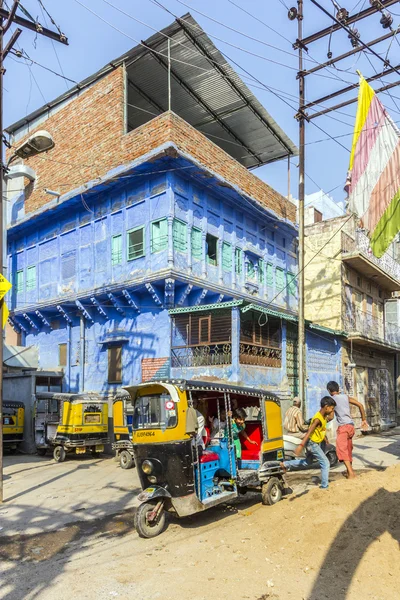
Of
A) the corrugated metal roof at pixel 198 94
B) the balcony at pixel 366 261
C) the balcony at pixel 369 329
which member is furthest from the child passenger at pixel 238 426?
the balcony at pixel 366 261

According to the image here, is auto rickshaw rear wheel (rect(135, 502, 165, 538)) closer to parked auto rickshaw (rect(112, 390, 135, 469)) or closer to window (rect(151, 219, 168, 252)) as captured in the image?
parked auto rickshaw (rect(112, 390, 135, 469))

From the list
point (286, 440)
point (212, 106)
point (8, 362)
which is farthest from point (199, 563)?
point (212, 106)

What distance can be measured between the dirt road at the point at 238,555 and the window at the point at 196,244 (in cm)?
1196

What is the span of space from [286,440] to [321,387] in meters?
9.66

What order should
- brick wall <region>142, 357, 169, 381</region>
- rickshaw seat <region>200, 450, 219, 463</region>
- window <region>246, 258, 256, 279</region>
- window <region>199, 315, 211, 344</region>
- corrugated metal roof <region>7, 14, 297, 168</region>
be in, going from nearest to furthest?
rickshaw seat <region>200, 450, 219, 463</region>, window <region>199, 315, 211, 344</region>, brick wall <region>142, 357, 169, 381</region>, corrugated metal roof <region>7, 14, 297, 168</region>, window <region>246, 258, 256, 279</region>

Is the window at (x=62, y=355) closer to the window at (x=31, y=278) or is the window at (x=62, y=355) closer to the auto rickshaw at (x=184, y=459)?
the window at (x=31, y=278)

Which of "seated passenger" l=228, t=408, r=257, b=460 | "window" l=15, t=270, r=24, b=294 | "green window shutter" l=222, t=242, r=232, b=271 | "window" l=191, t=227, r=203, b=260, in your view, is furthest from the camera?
"window" l=15, t=270, r=24, b=294

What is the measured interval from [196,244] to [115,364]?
5.89m

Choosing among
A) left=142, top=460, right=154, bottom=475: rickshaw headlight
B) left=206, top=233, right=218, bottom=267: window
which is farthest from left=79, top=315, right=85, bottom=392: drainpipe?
left=142, top=460, right=154, bottom=475: rickshaw headlight

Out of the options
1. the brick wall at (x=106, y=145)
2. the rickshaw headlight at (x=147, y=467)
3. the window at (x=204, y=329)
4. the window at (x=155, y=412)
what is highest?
the brick wall at (x=106, y=145)

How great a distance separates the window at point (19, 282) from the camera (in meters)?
24.4

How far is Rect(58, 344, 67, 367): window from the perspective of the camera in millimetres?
22781

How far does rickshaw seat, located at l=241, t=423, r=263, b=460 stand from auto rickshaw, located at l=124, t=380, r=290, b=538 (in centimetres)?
27

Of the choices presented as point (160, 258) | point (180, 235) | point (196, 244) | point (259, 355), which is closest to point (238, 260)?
point (196, 244)
